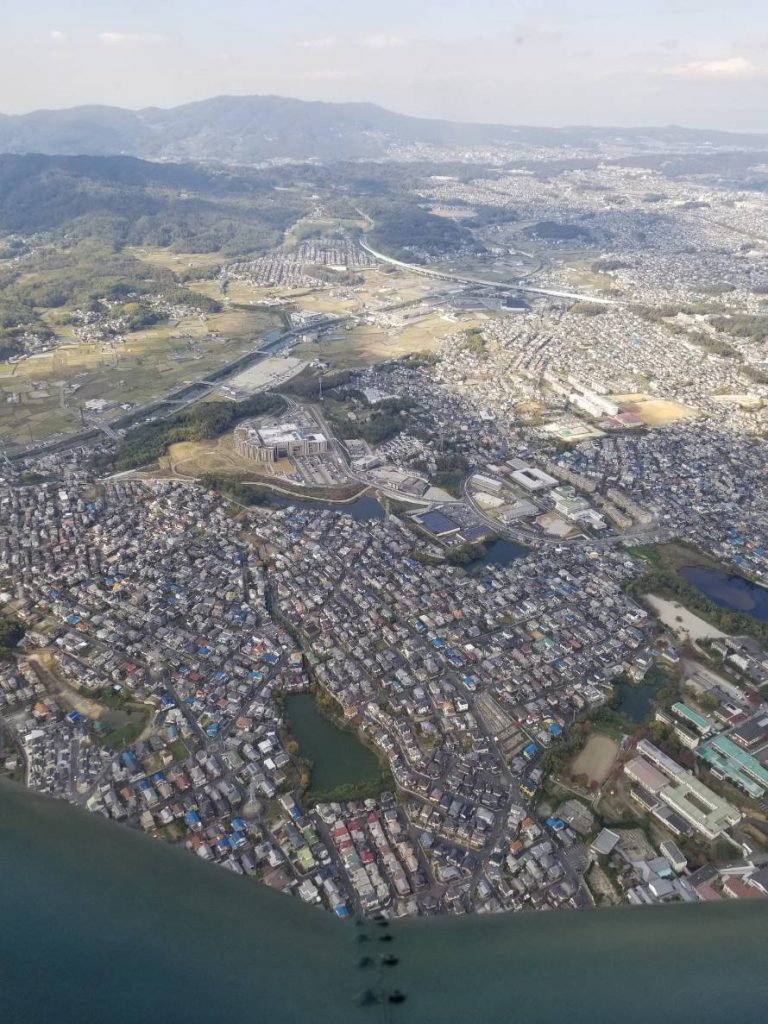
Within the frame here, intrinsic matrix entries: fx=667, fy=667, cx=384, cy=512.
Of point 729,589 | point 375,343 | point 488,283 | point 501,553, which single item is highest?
point 488,283

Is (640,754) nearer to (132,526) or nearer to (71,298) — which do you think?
(132,526)

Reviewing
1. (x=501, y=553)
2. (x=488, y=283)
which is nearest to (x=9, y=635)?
(x=501, y=553)

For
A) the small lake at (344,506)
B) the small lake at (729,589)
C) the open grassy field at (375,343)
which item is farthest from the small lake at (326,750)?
the open grassy field at (375,343)

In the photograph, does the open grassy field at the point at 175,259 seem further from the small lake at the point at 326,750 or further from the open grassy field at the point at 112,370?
the small lake at the point at 326,750

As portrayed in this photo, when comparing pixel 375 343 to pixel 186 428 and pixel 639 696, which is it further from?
pixel 639 696

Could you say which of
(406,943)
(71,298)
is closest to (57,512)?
(406,943)
